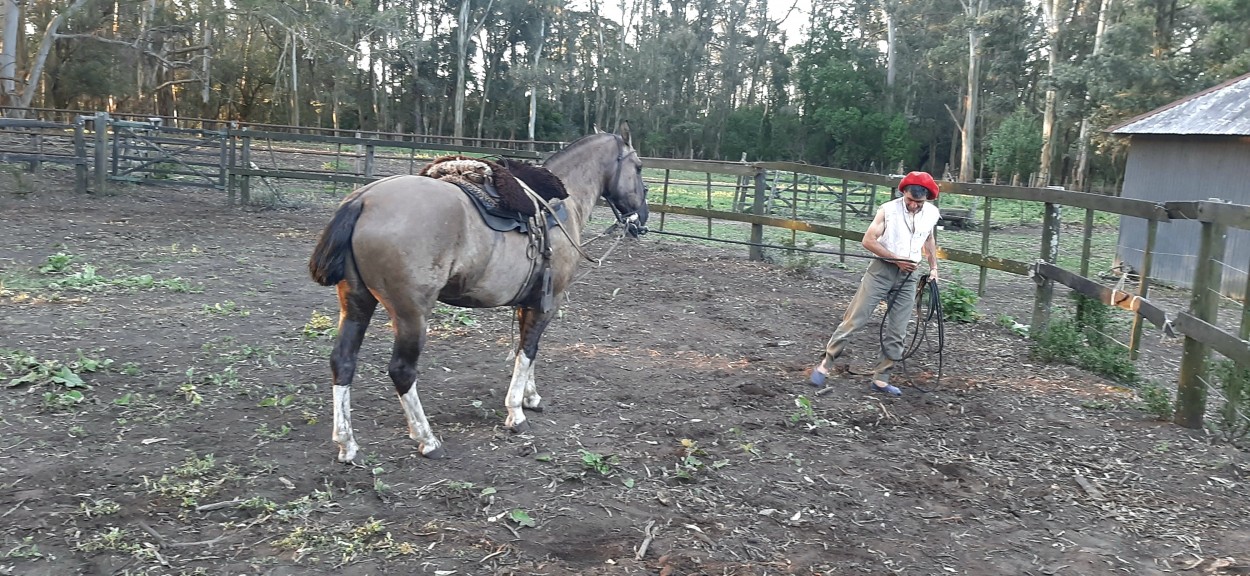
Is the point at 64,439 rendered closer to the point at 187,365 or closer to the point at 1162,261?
the point at 187,365

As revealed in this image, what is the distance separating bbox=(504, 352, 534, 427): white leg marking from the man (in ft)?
6.90

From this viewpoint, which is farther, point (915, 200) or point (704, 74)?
point (704, 74)

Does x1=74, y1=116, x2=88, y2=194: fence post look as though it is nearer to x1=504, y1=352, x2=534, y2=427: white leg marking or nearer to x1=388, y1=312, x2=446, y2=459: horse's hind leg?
x1=504, y1=352, x2=534, y2=427: white leg marking

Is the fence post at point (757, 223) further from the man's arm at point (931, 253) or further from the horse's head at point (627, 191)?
the horse's head at point (627, 191)

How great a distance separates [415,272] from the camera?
4.32m

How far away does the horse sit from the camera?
427cm

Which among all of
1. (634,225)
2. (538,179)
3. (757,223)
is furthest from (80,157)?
(538,179)

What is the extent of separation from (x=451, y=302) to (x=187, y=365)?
2.17 metres

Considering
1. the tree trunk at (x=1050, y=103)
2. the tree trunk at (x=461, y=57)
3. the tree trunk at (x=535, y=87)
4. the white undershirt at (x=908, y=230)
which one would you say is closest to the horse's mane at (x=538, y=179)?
the white undershirt at (x=908, y=230)

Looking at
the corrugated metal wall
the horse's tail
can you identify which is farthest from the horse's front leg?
the corrugated metal wall

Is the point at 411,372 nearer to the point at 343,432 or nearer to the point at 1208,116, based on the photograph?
the point at 343,432

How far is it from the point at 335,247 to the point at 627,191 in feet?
7.28

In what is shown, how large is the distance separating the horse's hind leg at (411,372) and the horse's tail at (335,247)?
36 cm

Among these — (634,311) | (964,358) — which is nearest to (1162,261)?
(964,358)
